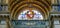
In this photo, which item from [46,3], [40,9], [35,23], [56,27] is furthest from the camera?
[40,9]

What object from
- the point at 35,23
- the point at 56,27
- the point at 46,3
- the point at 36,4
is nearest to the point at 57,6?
the point at 56,27

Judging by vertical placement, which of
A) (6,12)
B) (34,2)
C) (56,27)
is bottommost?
(56,27)

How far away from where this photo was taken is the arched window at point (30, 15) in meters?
17.9

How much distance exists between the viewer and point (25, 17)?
1806 centimetres

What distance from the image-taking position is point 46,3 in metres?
16.6

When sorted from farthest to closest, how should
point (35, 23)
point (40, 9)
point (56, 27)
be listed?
point (40, 9) → point (35, 23) → point (56, 27)

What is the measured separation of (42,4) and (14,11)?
9.26 ft

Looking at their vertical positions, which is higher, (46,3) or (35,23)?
(46,3)

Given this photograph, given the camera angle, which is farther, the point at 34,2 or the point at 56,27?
the point at 34,2

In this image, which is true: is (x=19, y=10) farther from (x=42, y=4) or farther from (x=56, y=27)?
(x=56, y=27)

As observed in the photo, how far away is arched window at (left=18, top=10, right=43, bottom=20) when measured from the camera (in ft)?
58.9

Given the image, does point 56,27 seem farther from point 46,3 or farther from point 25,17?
point 25,17

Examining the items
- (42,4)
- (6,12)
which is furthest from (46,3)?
(6,12)

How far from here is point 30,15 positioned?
18.0 meters
